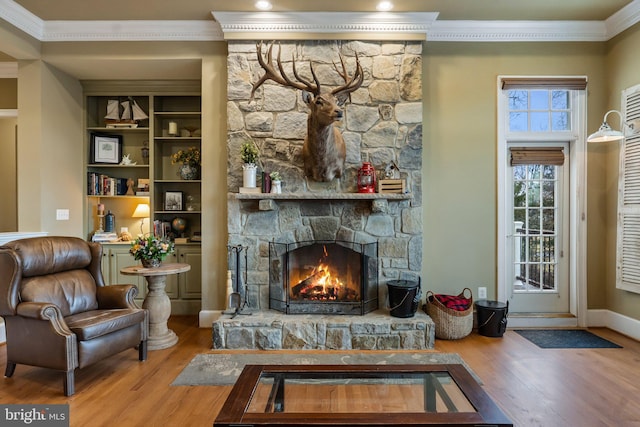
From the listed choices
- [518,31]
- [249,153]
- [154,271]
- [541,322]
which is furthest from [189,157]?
[541,322]

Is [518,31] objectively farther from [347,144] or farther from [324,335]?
[324,335]

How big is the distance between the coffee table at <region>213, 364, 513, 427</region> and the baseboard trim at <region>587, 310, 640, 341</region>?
288 centimetres

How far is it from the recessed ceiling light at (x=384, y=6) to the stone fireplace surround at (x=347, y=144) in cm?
31

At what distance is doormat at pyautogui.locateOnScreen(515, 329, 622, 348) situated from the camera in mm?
3467

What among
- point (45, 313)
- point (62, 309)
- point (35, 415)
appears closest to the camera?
point (35, 415)

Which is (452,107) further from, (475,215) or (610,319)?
(610,319)

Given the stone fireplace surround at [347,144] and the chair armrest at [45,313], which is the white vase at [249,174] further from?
the chair armrest at [45,313]

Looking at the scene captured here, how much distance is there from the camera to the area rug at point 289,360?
289cm

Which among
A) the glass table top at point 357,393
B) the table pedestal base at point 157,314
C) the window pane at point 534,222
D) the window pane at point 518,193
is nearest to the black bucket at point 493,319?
the window pane at point 534,222

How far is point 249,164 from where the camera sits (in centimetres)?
364

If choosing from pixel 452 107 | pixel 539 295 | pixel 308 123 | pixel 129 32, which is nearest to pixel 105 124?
pixel 129 32

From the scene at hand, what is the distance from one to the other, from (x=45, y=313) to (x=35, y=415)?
2.11ft

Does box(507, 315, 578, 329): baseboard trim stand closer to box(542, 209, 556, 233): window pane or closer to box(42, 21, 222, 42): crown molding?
box(542, 209, 556, 233): window pane

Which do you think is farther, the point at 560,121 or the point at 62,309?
the point at 560,121
